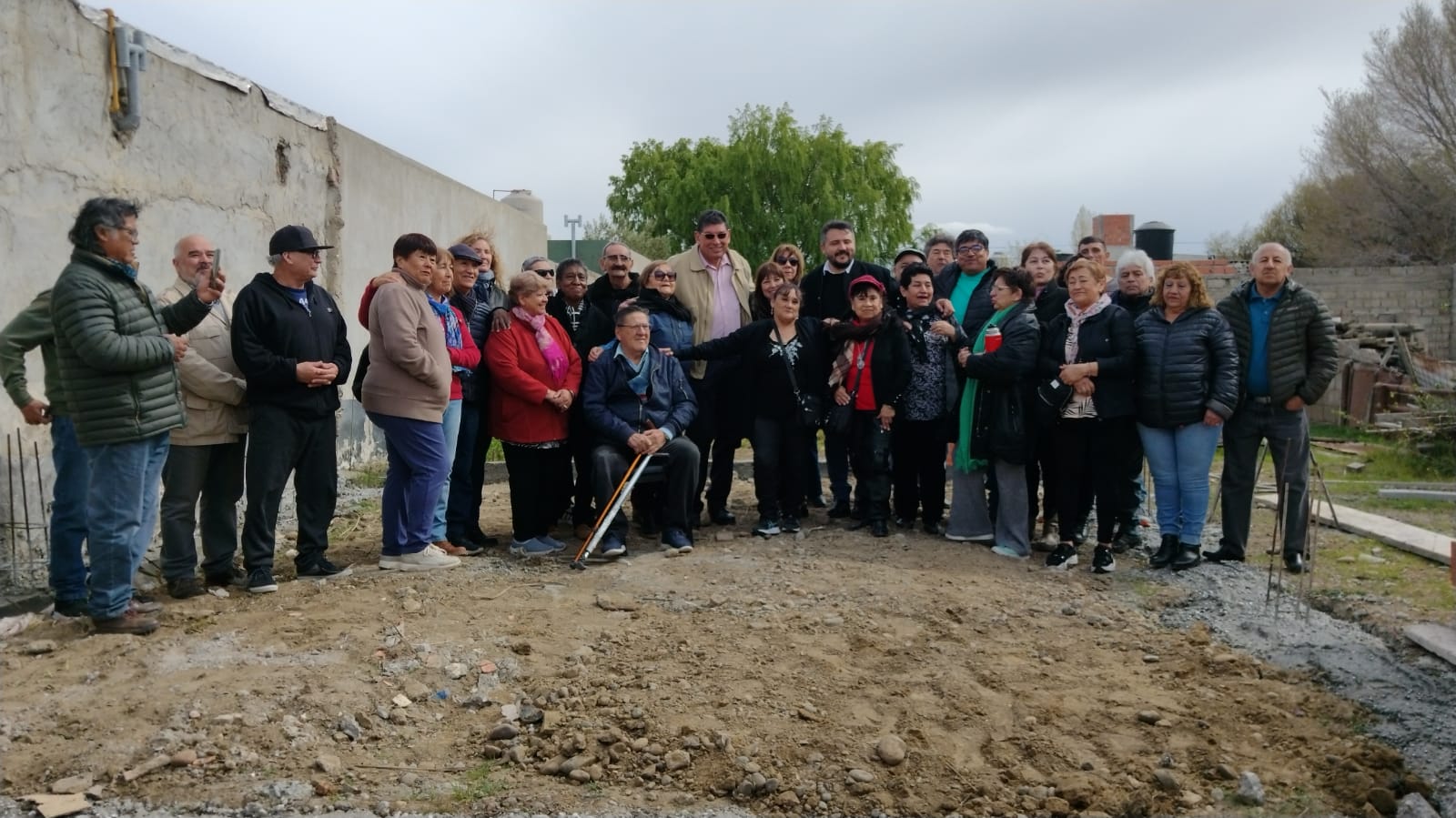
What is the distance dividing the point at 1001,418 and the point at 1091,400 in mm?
528

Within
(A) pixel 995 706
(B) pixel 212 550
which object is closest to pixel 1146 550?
(A) pixel 995 706

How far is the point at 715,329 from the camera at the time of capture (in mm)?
7246

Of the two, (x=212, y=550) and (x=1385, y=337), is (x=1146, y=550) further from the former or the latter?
(x=1385, y=337)

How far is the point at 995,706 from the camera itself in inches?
164

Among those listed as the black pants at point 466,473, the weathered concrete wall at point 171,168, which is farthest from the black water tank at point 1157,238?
the black pants at point 466,473

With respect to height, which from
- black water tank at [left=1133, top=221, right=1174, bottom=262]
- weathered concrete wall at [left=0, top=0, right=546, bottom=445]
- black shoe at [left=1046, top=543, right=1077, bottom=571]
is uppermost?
black water tank at [left=1133, top=221, right=1174, bottom=262]

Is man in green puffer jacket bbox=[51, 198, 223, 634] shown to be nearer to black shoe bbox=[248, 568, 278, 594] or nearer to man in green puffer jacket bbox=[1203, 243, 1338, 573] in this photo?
black shoe bbox=[248, 568, 278, 594]

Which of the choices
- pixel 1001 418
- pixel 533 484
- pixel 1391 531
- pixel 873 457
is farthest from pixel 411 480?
pixel 1391 531

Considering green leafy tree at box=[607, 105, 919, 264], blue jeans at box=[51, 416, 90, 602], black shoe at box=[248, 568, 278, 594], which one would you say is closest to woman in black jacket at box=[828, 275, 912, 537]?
black shoe at box=[248, 568, 278, 594]

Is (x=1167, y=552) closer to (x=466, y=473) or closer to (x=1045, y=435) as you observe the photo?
(x=1045, y=435)

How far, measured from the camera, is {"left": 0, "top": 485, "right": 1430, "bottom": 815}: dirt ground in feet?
11.7

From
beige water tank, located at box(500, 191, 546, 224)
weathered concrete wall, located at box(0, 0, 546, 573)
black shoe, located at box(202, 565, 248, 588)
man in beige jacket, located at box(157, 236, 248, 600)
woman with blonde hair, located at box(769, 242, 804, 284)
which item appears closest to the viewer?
weathered concrete wall, located at box(0, 0, 546, 573)

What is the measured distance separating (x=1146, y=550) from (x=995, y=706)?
306 centimetres

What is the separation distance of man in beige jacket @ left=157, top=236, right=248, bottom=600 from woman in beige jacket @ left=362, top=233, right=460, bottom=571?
71 cm
